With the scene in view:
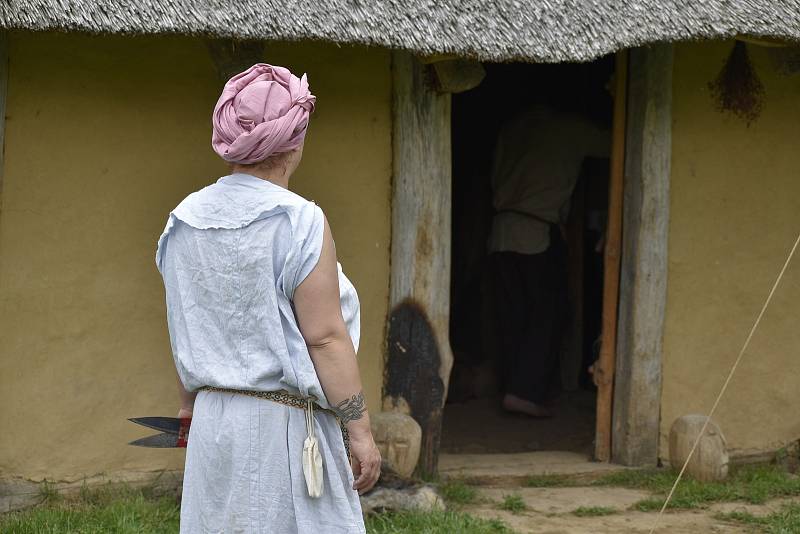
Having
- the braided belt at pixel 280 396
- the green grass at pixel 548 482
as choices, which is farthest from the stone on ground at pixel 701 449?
the braided belt at pixel 280 396

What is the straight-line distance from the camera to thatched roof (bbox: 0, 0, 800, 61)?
4590mm

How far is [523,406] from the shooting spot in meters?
7.40

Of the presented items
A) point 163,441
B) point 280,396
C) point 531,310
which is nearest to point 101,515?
point 163,441

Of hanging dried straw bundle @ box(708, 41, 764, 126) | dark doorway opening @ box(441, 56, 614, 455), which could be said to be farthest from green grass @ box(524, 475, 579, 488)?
hanging dried straw bundle @ box(708, 41, 764, 126)

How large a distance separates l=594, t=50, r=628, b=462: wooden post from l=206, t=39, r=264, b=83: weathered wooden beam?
201cm

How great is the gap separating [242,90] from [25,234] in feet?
8.59

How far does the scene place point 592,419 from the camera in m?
7.50

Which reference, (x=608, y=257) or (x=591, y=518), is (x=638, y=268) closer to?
(x=608, y=257)

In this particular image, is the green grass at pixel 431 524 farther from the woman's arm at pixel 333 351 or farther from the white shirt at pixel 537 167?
the white shirt at pixel 537 167

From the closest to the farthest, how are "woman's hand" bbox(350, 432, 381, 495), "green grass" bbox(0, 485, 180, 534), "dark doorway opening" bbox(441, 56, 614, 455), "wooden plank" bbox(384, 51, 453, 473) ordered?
"woman's hand" bbox(350, 432, 381, 495)
"green grass" bbox(0, 485, 180, 534)
"wooden plank" bbox(384, 51, 453, 473)
"dark doorway opening" bbox(441, 56, 614, 455)

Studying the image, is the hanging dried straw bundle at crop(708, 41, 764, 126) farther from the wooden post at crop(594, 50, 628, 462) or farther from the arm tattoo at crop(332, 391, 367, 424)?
the arm tattoo at crop(332, 391, 367, 424)

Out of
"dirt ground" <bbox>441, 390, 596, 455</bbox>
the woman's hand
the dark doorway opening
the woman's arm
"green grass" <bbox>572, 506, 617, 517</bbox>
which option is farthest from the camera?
the dark doorway opening

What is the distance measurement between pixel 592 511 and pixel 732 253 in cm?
168

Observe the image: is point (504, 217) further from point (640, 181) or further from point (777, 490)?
point (777, 490)
